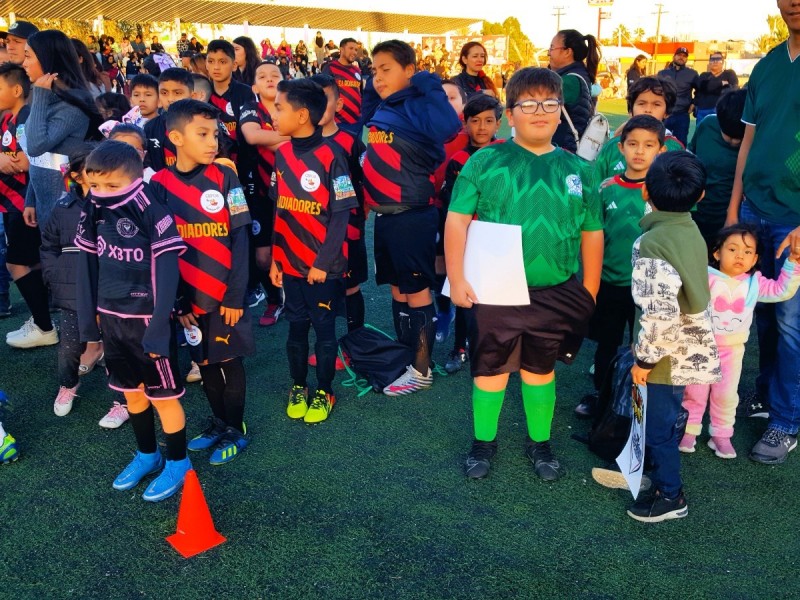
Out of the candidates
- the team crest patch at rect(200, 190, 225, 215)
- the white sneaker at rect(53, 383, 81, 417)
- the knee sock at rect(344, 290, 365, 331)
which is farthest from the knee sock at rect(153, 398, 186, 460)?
the knee sock at rect(344, 290, 365, 331)

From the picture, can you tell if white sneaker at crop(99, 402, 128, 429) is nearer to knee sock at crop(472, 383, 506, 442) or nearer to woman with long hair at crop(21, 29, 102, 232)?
woman with long hair at crop(21, 29, 102, 232)

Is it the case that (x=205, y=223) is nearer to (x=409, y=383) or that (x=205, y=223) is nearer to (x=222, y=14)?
(x=409, y=383)

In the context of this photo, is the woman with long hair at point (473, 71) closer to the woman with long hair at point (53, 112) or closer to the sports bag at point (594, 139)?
the sports bag at point (594, 139)

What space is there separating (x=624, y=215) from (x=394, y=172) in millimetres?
1345

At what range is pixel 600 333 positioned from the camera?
3754 millimetres

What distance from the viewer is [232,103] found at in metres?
5.18

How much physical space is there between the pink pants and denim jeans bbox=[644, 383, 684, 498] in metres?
0.61

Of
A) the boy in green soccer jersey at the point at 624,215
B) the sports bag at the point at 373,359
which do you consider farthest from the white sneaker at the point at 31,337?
the boy in green soccer jersey at the point at 624,215

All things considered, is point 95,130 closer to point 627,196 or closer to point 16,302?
point 16,302

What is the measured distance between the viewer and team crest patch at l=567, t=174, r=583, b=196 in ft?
9.29

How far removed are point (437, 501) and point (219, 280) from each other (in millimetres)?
1507

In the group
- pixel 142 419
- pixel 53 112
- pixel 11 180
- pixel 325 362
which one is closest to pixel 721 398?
pixel 325 362

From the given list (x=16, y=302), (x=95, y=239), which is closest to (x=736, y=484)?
(x=95, y=239)

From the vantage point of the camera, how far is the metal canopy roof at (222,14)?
31.5 m
